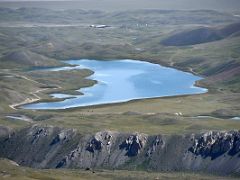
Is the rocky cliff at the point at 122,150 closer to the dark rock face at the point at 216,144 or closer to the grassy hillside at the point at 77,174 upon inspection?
A: the dark rock face at the point at 216,144

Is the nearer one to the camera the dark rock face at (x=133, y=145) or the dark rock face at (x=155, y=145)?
the dark rock face at (x=155, y=145)

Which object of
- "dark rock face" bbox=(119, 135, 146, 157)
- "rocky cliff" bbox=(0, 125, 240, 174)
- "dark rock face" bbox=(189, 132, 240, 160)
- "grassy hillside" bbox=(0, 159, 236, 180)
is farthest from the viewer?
"dark rock face" bbox=(119, 135, 146, 157)

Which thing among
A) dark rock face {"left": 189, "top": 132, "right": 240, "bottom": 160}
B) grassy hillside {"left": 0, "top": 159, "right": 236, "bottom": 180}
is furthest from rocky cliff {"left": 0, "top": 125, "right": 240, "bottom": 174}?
grassy hillside {"left": 0, "top": 159, "right": 236, "bottom": 180}

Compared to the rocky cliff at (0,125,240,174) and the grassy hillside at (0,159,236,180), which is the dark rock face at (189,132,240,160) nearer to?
the rocky cliff at (0,125,240,174)

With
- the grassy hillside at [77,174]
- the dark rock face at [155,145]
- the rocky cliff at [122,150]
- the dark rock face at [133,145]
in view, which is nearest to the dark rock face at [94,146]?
the rocky cliff at [122,150]

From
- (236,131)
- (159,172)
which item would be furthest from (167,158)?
(236,131)

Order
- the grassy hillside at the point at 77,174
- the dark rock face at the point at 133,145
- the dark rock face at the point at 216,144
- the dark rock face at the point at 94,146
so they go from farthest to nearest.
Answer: the dark rock face at the point at 94,146, the dark rock face at the point at 133,145, the dark rock face at the point at 216,144, the grassy hillside at the point at 77,174

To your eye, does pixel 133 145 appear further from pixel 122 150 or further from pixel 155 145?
pixel 155 145

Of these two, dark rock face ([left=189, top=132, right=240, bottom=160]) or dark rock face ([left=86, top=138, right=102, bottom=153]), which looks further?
dark rock face ([left=86, top=138, right=102, bottom=153])

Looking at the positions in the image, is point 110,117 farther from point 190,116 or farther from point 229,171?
point 229,171
